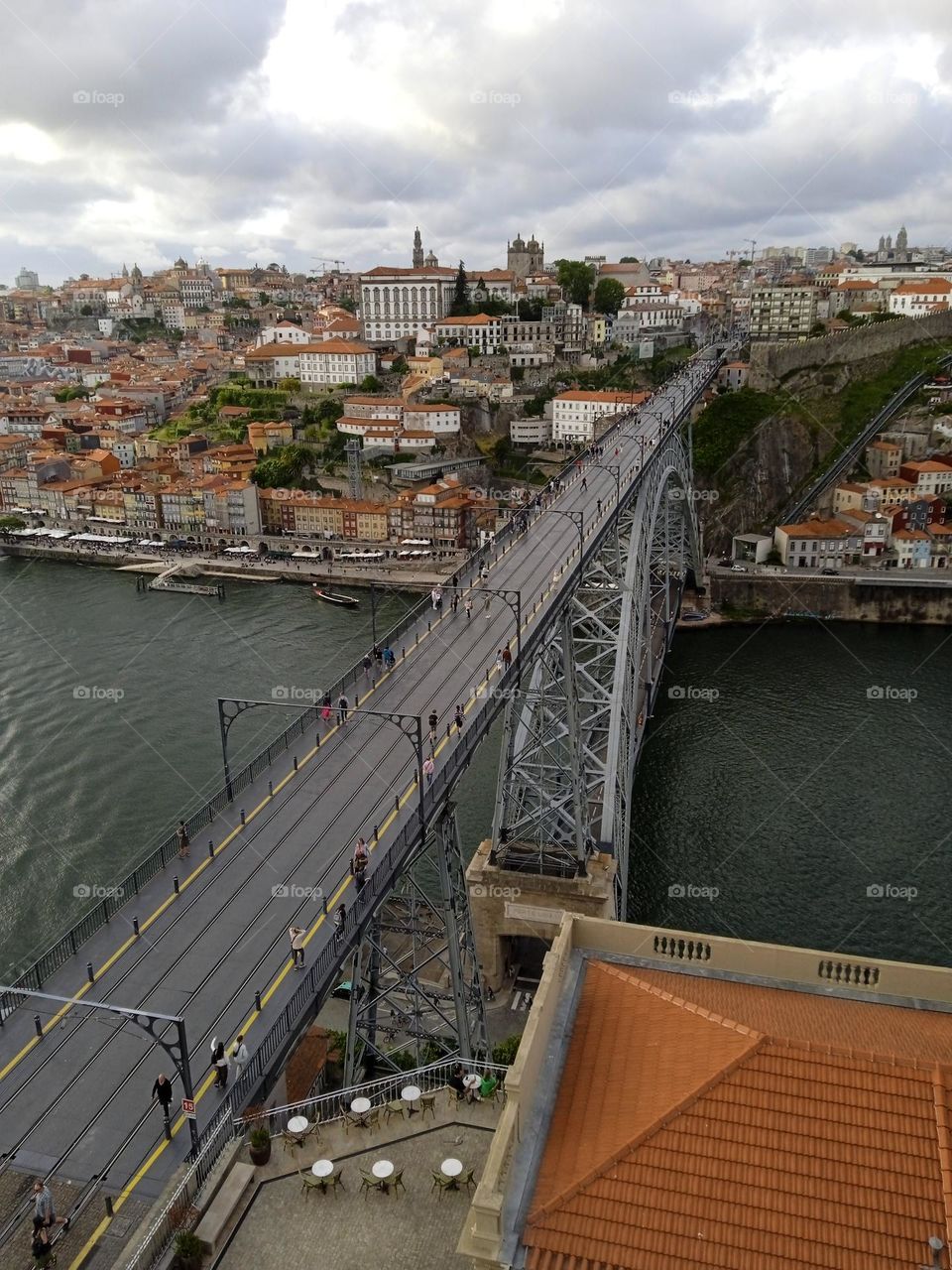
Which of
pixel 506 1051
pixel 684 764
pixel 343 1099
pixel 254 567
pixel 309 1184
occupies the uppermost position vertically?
pixel 309 1184

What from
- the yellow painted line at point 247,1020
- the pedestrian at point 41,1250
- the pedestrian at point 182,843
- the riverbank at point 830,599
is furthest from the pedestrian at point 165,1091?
the riverbank at point 830,599

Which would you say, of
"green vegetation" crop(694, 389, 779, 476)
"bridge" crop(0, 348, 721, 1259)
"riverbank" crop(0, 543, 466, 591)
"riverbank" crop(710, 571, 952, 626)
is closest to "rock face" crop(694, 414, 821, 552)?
"green vegetation" crop(694, 389, 779, 476)

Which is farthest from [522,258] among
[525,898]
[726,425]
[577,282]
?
[525,898]

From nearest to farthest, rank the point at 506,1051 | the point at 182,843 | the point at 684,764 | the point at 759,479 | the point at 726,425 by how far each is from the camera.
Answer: the point at 182,843
the point at 506,1051
the point at 684,764
the point at 759,479
the point at 726,425

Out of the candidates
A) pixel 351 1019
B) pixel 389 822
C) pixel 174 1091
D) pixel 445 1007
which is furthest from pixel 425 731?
pixel 174 1091

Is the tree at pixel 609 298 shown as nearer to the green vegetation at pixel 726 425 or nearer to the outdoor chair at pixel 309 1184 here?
the green vegetation at pixel 726 425

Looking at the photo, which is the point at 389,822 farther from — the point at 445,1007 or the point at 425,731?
the point at 445,1007

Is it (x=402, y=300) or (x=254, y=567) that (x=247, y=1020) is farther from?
(x=402, y=300)
